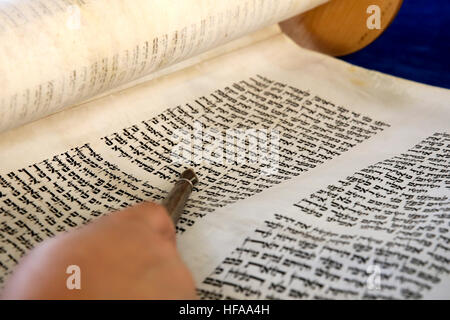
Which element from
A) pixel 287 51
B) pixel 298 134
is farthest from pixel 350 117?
pixel 287 51

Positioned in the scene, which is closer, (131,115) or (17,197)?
(17,197)

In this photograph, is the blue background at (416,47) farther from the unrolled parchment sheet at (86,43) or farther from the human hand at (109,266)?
the human hand at (109,266)

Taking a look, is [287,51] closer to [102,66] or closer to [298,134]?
[298,134]

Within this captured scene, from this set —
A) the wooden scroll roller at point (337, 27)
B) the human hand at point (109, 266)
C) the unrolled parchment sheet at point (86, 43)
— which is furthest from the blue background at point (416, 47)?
the human hand at point (109, 266)

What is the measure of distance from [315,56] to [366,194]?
0.40 metres

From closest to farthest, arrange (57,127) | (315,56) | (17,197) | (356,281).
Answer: (356,281)
(17,197)
(57,127)
(315,56)

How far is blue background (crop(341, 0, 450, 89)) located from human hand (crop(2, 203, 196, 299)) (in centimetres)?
63

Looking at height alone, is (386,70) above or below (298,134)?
above

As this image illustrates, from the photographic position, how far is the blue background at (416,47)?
98cm

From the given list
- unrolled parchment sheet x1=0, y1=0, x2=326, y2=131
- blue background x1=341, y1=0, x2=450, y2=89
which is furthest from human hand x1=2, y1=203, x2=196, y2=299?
blue background x1=341, y1=0, x2=450, y2=89

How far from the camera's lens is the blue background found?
98 cm

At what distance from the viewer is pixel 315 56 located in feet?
3.21

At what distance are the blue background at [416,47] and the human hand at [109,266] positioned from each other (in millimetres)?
633

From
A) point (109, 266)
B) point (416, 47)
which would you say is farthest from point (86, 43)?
point (416, 47)
